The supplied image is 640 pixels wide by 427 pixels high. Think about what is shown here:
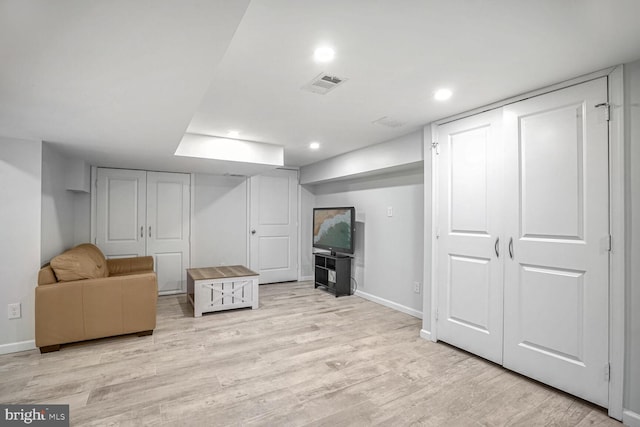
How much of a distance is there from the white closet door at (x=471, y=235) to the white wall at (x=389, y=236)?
874mm

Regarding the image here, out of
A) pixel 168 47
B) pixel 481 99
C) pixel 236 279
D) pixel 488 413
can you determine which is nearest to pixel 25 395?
pixel 236 279

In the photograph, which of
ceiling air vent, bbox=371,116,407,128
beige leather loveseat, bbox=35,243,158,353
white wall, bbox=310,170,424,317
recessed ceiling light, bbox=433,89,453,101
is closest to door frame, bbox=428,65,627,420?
recessed ceiling light, bbox=433,89,453,101

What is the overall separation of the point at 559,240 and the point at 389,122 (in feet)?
5.72

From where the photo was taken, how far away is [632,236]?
6.11ft

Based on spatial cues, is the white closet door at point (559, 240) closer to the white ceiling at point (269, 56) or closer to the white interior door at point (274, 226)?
the white ceiling at point (269, 56)

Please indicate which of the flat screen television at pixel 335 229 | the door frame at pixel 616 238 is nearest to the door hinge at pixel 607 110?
the door frame at pixel 616 238

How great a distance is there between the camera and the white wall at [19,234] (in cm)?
274

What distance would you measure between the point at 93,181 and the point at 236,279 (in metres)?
2.56

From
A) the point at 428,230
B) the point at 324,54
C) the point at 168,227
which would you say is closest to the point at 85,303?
the point at 168,227

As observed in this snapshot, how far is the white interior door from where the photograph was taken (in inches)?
220

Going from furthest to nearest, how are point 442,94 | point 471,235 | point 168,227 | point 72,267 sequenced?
point 168,227
point 72,267
point 471,235
point 442,94

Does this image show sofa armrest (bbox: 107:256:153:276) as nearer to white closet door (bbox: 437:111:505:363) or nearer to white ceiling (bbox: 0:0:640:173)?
white ceiling (bbox: 0:0:640:173)

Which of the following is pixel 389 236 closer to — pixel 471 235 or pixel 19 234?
pixel 471 235

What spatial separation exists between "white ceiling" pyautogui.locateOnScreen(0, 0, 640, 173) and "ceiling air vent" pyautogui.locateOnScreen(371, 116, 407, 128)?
189mm
